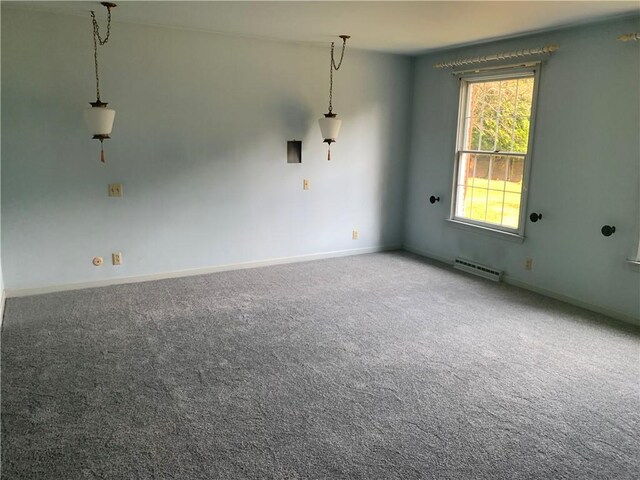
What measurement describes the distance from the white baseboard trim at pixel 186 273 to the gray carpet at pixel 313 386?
0.45ft

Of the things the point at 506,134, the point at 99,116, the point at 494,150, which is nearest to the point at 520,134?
the point at 506,134

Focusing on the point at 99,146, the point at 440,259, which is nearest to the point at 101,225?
the point at 99,146

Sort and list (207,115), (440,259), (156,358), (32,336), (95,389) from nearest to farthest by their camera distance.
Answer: (95,389), (156,358), (32,336), (207,115), (440,259)

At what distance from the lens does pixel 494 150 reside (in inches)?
186

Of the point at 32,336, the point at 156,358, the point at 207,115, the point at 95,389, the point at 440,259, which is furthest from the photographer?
the point at 440,259

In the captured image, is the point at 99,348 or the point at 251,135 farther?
the point at 251,135

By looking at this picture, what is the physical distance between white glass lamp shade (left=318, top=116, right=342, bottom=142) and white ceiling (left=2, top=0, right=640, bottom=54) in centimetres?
75

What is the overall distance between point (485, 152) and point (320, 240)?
6.43 ft

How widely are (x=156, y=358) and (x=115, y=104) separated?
91.7 inches

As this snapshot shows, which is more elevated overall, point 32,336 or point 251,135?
point 251,135

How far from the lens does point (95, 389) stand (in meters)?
2.60

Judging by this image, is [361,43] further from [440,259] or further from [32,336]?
[32,336]

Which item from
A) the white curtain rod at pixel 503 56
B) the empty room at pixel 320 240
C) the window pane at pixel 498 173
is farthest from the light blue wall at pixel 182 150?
the window pane at pixel 498 173

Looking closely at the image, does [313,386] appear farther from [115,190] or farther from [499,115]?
[499,115]
